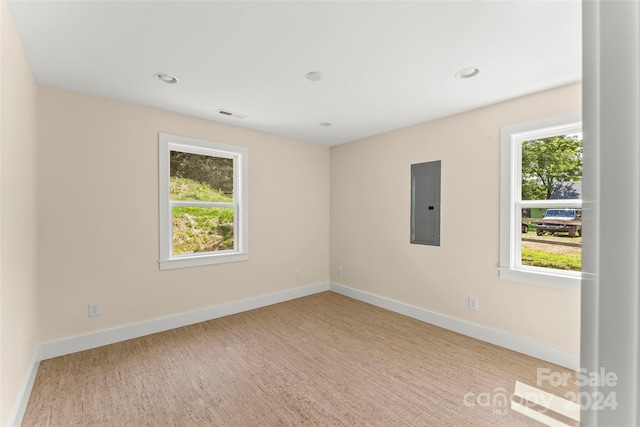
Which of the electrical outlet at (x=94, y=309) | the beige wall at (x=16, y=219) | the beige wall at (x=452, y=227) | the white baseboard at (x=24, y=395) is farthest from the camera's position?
the electrical outlet at (x=94, y=309)

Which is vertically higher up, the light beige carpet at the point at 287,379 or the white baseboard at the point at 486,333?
the white baseboard at the point at 486,333

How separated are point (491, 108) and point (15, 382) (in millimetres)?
4510

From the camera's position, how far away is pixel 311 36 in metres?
1.98

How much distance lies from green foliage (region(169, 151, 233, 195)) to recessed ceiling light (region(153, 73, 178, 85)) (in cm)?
108

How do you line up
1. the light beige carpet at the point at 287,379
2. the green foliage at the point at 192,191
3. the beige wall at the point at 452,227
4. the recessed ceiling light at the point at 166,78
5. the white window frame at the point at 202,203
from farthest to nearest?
the green foliage at the point at 192,191, the white window frame at the point at 202,203, the beige wall at the point at 452,227, the recessed ceiling light at the point at 166,78, the light beige carpet at the point at 287,379

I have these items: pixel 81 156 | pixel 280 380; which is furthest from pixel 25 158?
pixel 280 380

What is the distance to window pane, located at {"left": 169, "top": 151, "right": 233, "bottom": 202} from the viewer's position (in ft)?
11.7

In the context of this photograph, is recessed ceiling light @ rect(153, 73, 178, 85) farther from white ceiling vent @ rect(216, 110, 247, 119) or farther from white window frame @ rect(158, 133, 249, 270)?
white window frame @ rect(158, 133, 249, 270)

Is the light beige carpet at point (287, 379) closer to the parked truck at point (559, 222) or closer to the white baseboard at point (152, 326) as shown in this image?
the white baseboard at point (152, 326)

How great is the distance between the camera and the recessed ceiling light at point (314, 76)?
2.49 metres

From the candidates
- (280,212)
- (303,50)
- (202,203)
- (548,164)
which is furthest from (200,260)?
(548,164)

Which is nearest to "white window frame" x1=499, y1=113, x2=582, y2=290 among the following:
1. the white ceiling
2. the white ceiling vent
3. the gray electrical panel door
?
the white ceiling

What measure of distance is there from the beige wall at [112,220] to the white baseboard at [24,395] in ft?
0.98

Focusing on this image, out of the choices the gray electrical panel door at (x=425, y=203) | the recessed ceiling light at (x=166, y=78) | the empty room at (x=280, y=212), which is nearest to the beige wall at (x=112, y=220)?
the empty room at (x=280, y=212)
